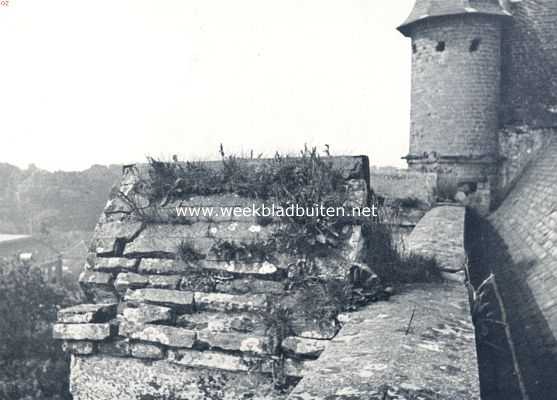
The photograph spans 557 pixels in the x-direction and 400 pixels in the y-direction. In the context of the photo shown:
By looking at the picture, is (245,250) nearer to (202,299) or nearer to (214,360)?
(202,299)

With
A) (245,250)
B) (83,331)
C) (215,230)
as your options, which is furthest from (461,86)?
(83,331)

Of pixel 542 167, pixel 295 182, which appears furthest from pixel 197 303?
pixel 542 167

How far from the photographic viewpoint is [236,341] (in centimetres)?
427

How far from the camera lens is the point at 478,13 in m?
16.2

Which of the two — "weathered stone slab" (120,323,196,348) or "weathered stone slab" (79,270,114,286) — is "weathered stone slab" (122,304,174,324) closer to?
"weathered stone slab" (120,323,196,348)

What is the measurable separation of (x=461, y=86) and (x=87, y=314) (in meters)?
15.2

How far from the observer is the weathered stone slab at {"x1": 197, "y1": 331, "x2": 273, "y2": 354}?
4.20 metres

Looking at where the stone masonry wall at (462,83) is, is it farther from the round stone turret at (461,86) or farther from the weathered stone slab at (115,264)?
the weathered stone slab at (115,264)

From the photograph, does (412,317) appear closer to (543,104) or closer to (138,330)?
(138,330)

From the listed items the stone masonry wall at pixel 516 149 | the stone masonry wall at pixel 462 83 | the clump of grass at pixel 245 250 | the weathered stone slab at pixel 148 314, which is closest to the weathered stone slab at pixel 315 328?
the clump of grass at pixel 245 250

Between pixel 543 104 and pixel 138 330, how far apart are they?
15.9 m

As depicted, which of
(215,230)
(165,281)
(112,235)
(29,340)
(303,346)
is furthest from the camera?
(29,340)

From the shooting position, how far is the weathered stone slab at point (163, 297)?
4.67 metres

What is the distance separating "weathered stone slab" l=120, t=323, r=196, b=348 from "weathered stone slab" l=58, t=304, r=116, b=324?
283 mm
